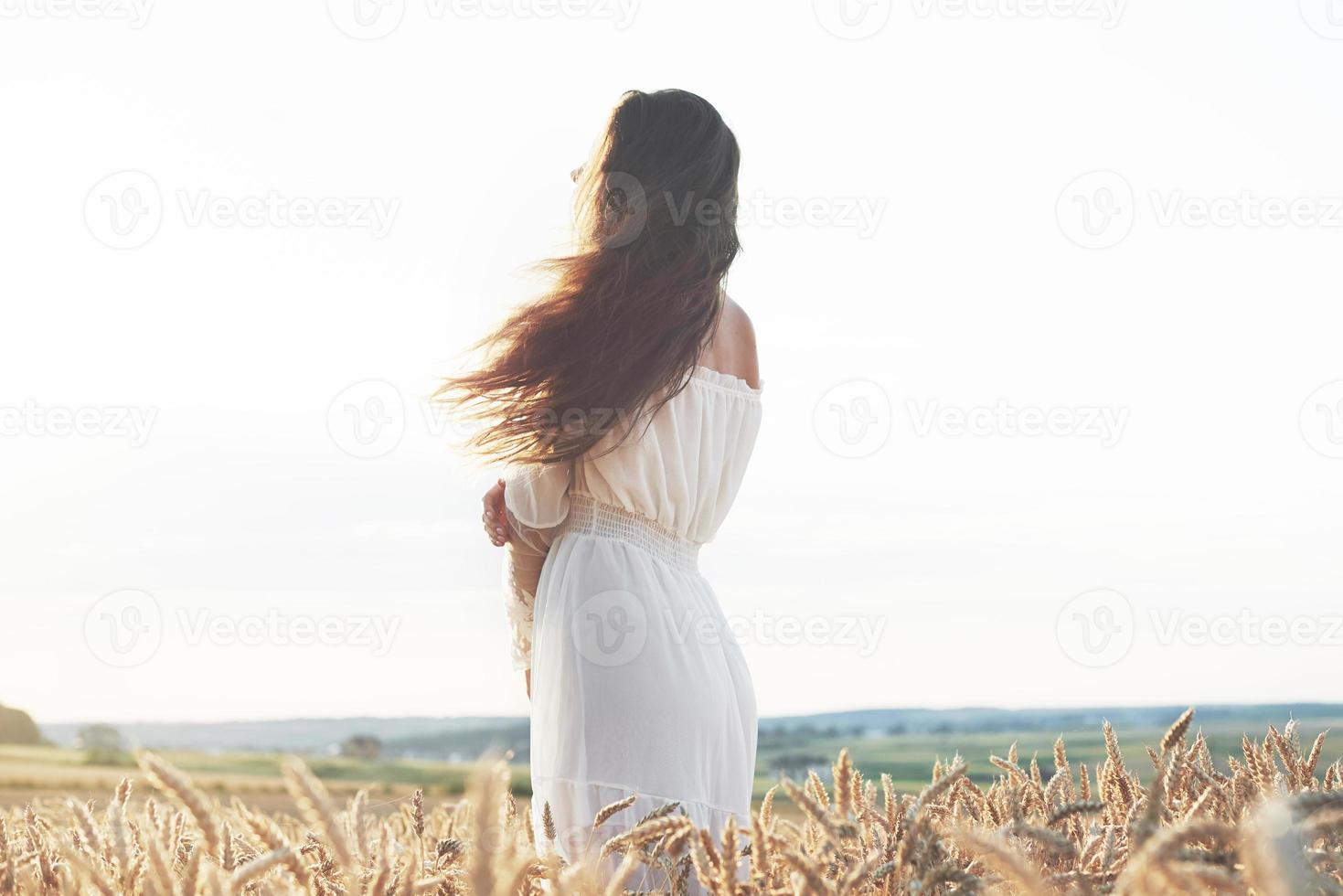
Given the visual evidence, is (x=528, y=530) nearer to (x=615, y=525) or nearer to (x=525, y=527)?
(x=525, y=527)

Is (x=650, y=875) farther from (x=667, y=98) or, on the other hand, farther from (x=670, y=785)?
(x=667, y=98)

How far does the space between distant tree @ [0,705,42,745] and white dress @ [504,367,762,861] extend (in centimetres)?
185

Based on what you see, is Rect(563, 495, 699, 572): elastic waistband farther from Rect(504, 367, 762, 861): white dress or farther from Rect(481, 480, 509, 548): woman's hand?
Rect(481, 480, 509, 548): woman's hand

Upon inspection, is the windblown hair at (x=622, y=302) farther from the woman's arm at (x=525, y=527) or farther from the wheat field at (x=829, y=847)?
the wheat field at (x=829, y=847)

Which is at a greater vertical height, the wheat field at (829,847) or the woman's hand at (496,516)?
the woman's hand at (496,516)

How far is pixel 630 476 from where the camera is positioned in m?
2.60

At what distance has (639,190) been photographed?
2.73m

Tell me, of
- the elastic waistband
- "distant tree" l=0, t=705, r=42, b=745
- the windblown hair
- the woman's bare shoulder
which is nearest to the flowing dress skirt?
the elastic waistband

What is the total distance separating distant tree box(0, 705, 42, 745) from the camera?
365 cm

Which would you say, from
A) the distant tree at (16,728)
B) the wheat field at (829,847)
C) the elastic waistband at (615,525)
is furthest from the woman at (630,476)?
the distant tree at (16,728)

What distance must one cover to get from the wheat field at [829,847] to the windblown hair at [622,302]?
1.02 meters

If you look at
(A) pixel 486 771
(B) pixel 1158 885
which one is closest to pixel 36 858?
(A) pixel 486 771

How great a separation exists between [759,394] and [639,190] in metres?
0.61

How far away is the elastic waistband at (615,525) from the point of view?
264 centimetres
